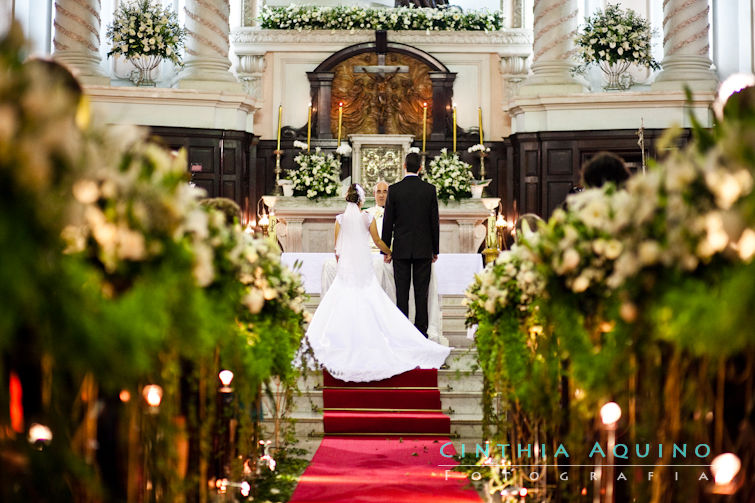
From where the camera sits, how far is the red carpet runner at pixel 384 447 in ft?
18.8

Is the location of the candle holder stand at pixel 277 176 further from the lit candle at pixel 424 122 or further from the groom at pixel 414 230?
the groom at pixel 414 230

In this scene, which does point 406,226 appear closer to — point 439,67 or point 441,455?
point 441,455

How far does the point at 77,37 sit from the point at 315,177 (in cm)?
384

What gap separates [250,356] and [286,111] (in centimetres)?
1009

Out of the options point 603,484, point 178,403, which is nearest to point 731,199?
point 603,484

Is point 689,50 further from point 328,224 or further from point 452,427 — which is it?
point 452,427

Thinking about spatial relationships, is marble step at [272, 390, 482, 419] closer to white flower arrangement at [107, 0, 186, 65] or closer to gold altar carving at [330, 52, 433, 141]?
gold altar carving at [330, 52, 433, 141]

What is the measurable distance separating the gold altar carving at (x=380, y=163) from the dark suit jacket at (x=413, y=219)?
4.10 meters

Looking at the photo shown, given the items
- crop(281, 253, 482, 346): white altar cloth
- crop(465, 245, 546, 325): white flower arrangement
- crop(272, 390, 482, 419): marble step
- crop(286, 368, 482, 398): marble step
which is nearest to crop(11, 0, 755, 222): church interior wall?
crop(281, 253, 482, 346): white altar cloth

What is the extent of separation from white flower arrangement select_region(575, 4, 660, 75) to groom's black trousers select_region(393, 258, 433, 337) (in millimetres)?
5797

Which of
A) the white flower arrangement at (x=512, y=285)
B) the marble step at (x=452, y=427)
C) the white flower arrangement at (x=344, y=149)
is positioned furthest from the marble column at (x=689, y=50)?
the white flower arrangement at (x=512, y=285)

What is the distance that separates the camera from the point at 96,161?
265cm

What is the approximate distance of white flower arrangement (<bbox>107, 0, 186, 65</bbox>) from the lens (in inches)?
543

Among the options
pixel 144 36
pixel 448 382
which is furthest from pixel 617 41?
Answer: pixel 448 382
